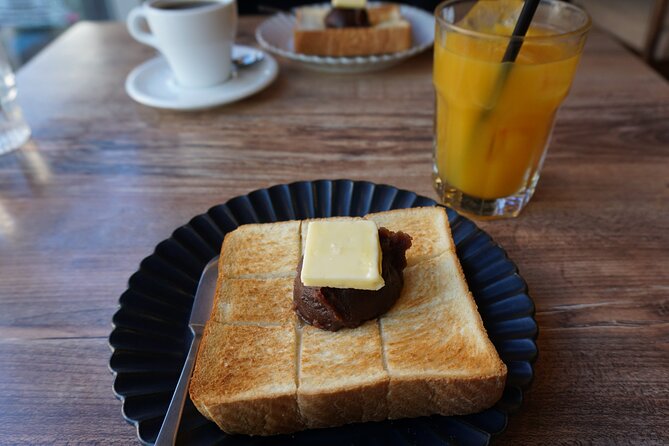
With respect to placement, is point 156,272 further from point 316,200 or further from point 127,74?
point 127,74

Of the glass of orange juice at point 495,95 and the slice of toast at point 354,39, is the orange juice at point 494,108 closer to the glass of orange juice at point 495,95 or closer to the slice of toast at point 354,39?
the glass of orange juice at point 495,95

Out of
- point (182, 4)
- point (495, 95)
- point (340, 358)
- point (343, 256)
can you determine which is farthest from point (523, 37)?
point (182, 4)

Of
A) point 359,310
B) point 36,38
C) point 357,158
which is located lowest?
point 36,38

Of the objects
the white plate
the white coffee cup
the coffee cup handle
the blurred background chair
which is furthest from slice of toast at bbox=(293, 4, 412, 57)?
the blurred background chair

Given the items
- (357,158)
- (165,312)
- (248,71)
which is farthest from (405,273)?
(248,71)

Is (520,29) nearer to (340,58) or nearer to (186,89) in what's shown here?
(340,58)

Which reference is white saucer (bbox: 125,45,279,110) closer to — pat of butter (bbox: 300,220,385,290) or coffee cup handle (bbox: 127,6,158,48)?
coffee cup handle (bbox: 127,6,158,48)
